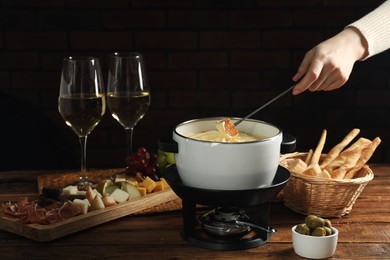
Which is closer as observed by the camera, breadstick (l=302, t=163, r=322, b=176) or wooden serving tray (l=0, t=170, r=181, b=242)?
wooden serving tray (l=0, t=170, r=181, b=242)

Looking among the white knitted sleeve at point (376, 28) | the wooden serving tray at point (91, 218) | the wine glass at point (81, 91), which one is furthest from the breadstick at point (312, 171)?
the wine glass at point (81, 91)

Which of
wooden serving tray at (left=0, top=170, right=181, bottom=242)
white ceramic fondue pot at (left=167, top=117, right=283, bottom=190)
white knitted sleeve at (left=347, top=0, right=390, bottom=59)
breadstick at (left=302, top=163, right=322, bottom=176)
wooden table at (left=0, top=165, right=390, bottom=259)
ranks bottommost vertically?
wooden table at (left=0, top=165, right=390, bottom=259)

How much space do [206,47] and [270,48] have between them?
0.26 meters

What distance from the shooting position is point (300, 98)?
2.98 m

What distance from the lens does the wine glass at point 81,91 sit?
167 cm

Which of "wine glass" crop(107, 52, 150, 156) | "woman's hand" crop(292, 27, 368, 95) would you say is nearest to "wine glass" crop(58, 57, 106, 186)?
"wine glass" crop(107, 52, 150, 156)

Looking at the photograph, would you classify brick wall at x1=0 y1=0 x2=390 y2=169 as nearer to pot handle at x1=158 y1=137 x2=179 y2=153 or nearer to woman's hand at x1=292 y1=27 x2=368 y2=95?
woman's hand at x1=292 y1=27 x2=368 y2=95

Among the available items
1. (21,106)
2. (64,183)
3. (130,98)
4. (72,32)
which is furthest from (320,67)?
(72,32)

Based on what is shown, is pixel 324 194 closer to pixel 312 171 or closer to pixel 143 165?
pixel 312 171

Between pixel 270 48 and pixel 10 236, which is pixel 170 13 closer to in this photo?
pixel 270 48

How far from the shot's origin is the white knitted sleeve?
1.80 m

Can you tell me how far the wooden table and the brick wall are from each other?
52.8 inches

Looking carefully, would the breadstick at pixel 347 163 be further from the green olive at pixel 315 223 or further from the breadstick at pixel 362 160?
the green olive at pixel 315 223

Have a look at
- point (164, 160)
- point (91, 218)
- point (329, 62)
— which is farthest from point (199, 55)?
point (91, 218)
